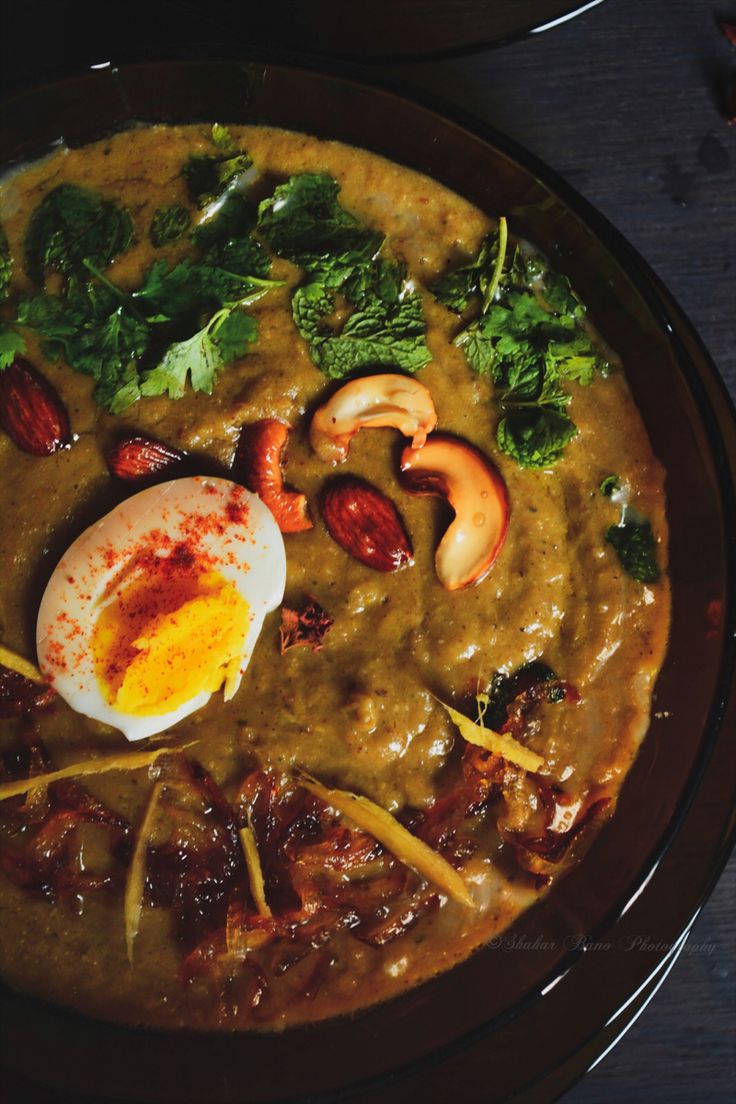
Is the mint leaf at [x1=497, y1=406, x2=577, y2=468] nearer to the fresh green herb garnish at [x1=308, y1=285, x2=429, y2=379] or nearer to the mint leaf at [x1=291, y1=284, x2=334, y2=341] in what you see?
the fresh green herb garnish at [x1=308, y1=285, x2=429, y2=379]

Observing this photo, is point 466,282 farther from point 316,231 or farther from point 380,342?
point 316,231

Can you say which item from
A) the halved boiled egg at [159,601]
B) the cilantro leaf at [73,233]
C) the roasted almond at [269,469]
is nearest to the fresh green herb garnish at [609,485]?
the roasted almond at [269,469]

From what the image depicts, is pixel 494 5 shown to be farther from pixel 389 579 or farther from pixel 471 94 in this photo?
pixel 389 579

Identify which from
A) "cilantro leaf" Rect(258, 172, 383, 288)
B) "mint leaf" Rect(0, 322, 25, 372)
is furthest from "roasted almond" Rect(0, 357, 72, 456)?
"cilantro leaf" Rect(258, 172, 383, 288)

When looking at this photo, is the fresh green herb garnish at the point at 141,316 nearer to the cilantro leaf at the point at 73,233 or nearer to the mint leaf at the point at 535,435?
the cilantro leaf at the point at 73,233

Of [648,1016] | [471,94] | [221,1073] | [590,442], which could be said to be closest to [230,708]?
[221,1073]

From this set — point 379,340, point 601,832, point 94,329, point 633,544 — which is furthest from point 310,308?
point 601,832
